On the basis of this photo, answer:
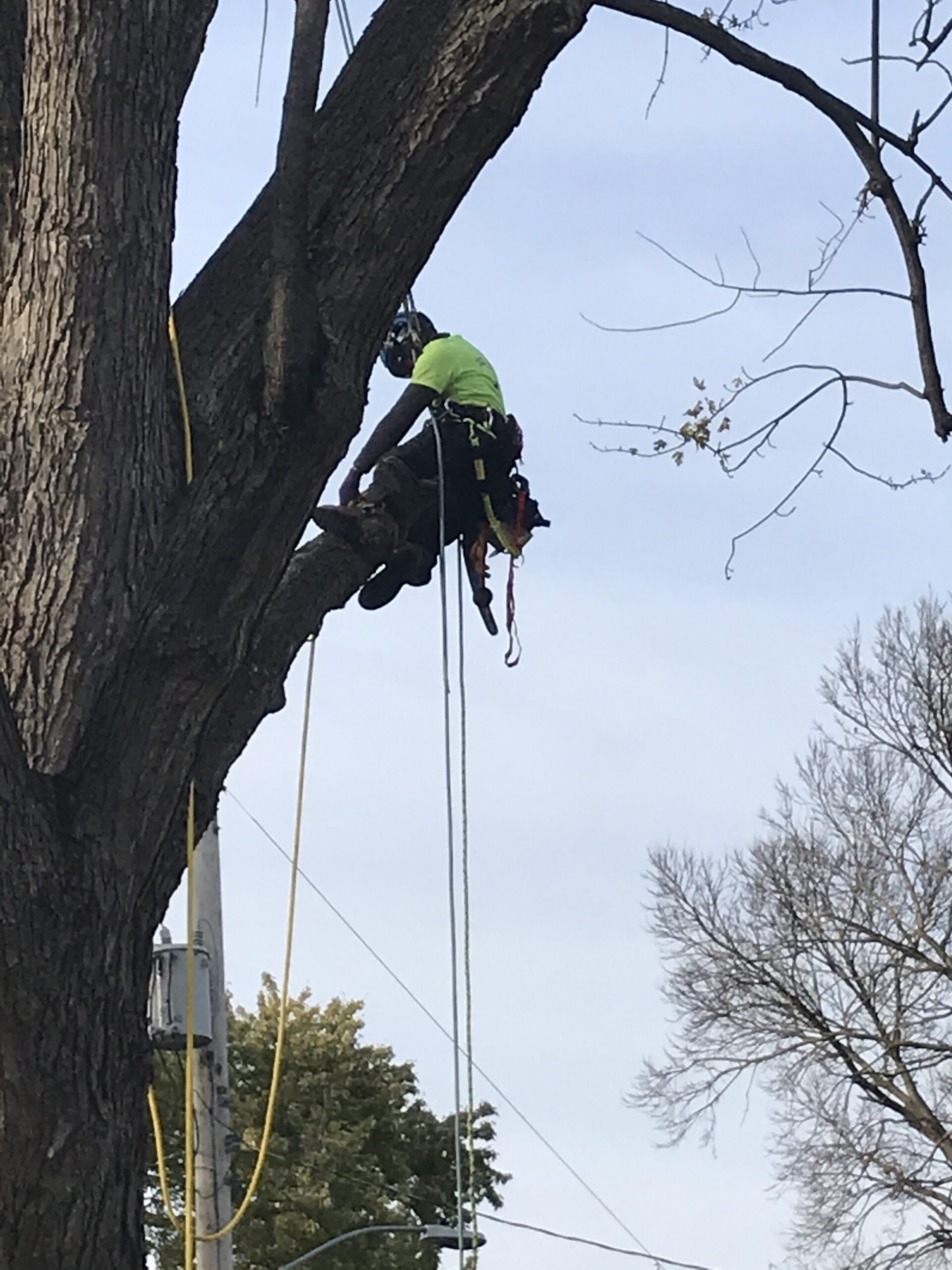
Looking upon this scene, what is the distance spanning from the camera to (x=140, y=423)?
3.45 m

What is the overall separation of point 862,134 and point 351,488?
1738 millimetres

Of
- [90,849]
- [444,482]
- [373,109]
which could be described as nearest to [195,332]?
[373,109]

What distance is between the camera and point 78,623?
10.9 ft

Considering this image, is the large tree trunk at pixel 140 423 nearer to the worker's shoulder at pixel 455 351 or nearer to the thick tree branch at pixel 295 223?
the thick tree branch at pixel 295 223

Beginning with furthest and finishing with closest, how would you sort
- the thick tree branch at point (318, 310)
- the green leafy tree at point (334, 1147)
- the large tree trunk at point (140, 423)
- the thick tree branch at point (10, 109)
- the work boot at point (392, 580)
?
the green leafy tree at point (334, 1147), the work boot at point (392, 580), the thick tree branch at point (10, 109), the thick tree branch at point (318, 310), the large tree trunk at point (140, 423)

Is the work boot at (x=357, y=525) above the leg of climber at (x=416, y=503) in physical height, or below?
below

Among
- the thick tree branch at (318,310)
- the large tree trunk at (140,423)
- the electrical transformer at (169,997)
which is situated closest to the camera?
the large tree trunk at (140,423)

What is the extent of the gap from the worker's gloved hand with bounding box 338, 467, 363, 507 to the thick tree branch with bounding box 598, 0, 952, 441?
156 centimetres

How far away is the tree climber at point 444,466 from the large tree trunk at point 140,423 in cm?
150

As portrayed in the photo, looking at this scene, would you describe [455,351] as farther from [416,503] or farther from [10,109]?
[10,109]

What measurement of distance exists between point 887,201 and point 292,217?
4.38 feet

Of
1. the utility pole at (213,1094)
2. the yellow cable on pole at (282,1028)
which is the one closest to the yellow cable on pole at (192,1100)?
the yellow cable on pole at (282,1028)

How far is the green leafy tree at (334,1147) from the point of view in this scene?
20.5m

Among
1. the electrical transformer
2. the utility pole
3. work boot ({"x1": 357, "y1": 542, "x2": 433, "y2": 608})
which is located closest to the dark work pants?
work boot ({"x1": 357, "y1": 542, "x2": 433, "y2": 608})
